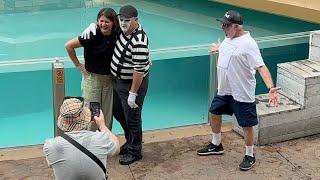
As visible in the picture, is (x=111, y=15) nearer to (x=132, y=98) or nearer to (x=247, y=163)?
(x=132, y=98)

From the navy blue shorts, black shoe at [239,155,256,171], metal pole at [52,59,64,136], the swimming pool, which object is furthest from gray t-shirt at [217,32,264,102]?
metal pole at [52,59,64,136]

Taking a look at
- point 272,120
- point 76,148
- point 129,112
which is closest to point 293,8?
point 272,120

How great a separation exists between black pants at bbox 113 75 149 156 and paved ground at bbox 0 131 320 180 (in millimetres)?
209

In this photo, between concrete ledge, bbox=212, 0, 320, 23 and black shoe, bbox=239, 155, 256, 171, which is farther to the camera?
concrete ledge, bbox=212, 0, 320, 23

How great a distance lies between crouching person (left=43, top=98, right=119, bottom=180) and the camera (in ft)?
11.3

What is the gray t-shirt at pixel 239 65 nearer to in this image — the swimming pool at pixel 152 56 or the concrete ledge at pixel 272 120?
the concrete ledge at pixel 272 120

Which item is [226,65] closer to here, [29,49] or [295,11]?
[295,11]

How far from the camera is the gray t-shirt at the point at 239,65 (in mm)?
5207

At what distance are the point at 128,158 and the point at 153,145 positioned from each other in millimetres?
515

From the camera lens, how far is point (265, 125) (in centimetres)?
604

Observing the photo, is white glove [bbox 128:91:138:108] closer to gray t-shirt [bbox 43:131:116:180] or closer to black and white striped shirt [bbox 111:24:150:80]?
black and white striped shirt [bbox 111:24:150:80]

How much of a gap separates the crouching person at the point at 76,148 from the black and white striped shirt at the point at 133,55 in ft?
5.23

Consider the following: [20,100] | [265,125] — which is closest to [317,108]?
[265,125]

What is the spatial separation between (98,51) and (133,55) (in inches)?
15.8
